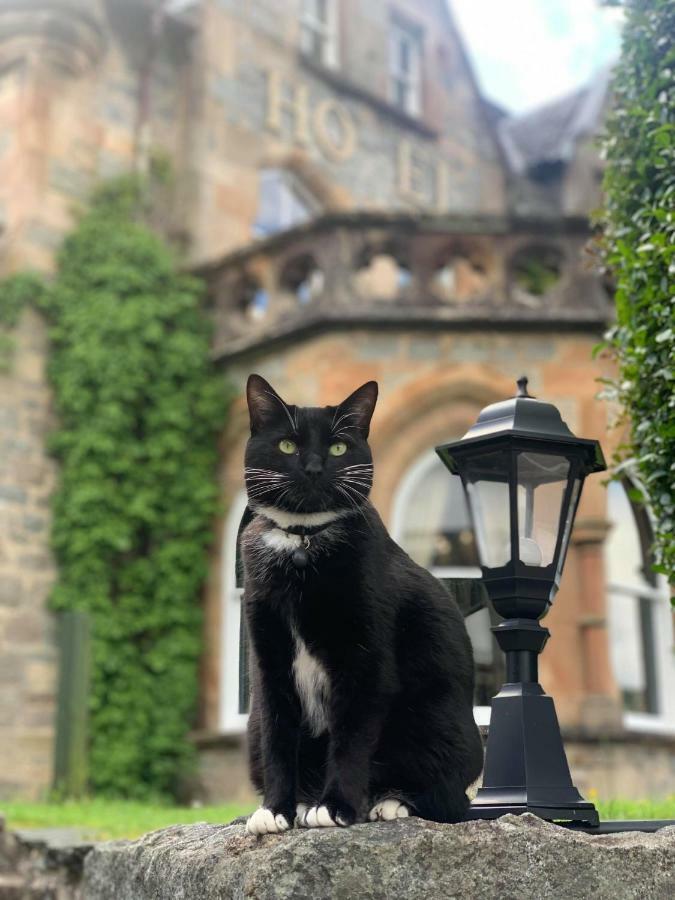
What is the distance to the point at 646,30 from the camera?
553cm

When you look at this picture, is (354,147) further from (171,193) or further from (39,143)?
(39,143)

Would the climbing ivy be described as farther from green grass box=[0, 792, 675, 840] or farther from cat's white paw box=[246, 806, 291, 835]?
cat's white paw box=[246, 806, 291, 835]

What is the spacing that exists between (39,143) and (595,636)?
740cm

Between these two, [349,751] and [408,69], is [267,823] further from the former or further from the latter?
[408,69]

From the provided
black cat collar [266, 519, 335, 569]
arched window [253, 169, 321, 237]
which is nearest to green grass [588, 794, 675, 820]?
black cat collar [266, 519, 335, 569]

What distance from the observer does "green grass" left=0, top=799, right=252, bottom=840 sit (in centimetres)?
654

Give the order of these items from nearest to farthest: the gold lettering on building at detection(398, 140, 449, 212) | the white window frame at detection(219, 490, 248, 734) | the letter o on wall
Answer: the white window frame at detection(219, 490, 248, 734)
the letter o on wall
the gold lettering on building at detection(398, 140, 449, 212)

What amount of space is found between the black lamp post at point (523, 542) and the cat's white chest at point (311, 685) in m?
0.66

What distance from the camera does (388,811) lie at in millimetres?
3176

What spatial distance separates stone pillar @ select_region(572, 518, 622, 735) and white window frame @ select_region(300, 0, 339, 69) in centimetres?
810

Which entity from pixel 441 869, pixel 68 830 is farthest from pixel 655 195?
pixel 68 830

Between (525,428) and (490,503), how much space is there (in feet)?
0.91

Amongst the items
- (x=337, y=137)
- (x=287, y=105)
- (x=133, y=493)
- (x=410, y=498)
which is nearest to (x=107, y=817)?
(x=133, y=493)

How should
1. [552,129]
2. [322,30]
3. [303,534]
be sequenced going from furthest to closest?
[552,129] < [322,30] < [303,534]
